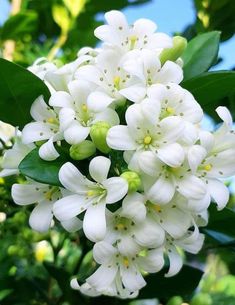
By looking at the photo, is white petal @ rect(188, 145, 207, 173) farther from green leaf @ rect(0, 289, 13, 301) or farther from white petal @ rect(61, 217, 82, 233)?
green leaf @ rect(0, 289, 13, 301)

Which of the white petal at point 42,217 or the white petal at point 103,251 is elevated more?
the white petal at point 103,251

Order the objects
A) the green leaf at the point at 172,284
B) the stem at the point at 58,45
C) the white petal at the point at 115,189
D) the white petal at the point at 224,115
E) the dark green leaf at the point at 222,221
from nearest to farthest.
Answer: the white petal at the point at 115,189 → the white petal at the point at 224,115 → the dark green leaf at the point at 222,221 → the green leaf at the point at 172,284 → the stem at the point at 58,45

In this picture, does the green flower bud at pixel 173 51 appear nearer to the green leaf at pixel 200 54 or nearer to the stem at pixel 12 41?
the green leaf at pixel 200 54

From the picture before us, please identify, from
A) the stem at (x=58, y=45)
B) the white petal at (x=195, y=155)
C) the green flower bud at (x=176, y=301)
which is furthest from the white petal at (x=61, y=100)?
the stem at (x=58, y=45)

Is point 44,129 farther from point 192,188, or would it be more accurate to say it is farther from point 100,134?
point 192,188

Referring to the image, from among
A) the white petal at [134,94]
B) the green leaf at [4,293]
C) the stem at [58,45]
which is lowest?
the green leaf at [4,293]

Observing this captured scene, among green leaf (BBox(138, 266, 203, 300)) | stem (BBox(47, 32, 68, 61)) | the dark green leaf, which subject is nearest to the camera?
the dark green leaf

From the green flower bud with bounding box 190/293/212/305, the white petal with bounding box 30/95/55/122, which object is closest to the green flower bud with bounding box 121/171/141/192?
the white petal with bounding box 30/95/55/122

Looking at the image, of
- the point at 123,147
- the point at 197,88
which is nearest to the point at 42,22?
the point at 197,88
